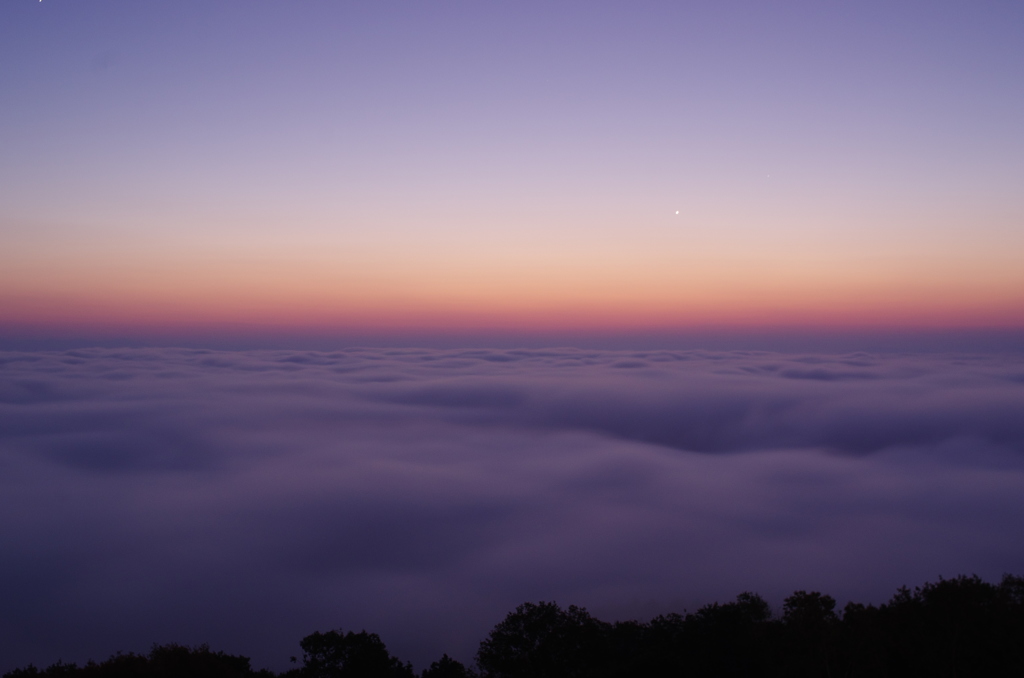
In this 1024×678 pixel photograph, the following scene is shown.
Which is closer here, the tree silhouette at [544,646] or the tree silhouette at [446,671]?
the tree silhouette at [544,646]

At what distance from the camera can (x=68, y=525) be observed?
3622cm

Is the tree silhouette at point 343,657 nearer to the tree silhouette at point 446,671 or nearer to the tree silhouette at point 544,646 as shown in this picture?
the tree silhouette at point 446,671

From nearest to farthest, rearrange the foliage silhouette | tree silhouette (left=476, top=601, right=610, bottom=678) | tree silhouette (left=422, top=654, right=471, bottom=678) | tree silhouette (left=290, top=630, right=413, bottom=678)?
the foliage silhouette < tree silhouette (left=290, top=630, right=413, bottom=678) < tree silhouette (left=476, top=601, right=610, bottom=678) < tree silhouette (left=422, top=654, right=471, bottom=678)

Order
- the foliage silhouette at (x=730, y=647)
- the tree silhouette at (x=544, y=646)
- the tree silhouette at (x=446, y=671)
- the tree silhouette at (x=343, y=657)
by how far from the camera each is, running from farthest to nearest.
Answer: the tree silhouette at (x=446, y=671) < the tree silhouette at (x=544, y=646) < the tree silhouette at (x=343, y=657) < the foliage silhouette at (x=730, y=647)

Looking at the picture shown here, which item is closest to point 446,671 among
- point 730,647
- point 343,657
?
point 343,657

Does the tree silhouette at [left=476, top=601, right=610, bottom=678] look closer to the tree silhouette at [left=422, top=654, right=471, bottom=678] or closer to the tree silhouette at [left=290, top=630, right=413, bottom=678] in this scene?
the tree silhouette at [left=422, top=654, right=471, bottom=678]

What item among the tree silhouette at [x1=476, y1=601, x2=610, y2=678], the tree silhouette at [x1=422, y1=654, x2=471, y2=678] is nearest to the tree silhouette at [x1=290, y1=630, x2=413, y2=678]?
the tree silhouette at [x1=422, y1=654, x2=471, y2=678]

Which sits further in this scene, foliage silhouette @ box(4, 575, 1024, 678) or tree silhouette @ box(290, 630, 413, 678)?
tree silhouette @ box(290, 630, 413, 678)

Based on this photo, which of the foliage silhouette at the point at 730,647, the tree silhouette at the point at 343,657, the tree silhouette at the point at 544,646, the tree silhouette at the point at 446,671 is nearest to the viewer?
the foliage silhouette at the point at 730,647

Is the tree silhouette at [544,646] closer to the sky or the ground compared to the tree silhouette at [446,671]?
closer to the sky

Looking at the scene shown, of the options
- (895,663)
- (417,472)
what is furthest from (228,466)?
(895,663)

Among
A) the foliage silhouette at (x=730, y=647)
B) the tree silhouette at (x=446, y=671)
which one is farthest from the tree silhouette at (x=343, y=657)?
the tree silhouette at (x=446, y=671)

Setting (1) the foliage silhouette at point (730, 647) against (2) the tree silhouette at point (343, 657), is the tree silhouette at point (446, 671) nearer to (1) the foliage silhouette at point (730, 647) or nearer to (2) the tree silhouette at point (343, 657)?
(1) the foliage silhouette at point (730, 647)

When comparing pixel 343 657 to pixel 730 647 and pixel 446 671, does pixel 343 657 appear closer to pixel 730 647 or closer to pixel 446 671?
pixel 446 671
